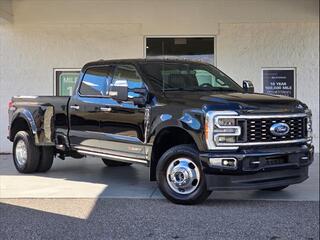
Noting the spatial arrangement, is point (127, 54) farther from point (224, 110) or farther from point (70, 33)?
point (224, 110)

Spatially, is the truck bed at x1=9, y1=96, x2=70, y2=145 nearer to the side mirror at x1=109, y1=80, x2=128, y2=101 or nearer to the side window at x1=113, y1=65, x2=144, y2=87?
the side window at x1=113, y1=65, x2=144, y2=87

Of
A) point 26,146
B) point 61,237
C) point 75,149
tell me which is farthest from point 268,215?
point 26,146

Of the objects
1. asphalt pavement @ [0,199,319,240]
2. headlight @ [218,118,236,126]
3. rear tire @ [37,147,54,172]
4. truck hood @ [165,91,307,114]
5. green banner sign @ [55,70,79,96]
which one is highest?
green banner sign @ [55,70,79,96]

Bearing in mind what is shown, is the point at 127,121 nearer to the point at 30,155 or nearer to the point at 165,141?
the point at 165,141

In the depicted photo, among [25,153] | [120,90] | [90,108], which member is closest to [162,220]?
[120,90]

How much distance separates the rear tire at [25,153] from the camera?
9898mm

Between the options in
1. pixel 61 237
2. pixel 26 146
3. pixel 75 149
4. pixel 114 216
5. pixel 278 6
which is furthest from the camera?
pixel 278 6

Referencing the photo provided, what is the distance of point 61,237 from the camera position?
19.0 feet

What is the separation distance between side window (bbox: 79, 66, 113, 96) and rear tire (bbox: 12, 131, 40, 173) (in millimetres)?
1648

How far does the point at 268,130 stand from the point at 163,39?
6.50 meters

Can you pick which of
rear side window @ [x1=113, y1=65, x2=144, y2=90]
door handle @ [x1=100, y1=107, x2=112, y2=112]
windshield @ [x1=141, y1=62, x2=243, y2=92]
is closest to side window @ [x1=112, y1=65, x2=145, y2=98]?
rear side window @ [x1=113, y1=65, x2=144, y2=90]

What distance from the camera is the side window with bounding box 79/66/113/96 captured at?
8570 mm

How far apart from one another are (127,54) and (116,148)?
520 centimetres

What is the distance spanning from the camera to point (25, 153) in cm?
1000
